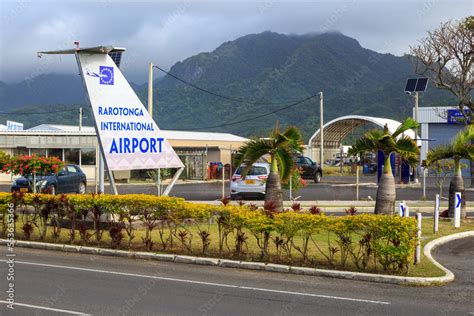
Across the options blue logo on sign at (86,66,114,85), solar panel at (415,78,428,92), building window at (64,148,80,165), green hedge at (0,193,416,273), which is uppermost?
solar panel at (415,78,428,92)

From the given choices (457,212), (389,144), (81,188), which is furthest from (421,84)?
(81,188)

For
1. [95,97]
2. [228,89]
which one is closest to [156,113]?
[228,89]

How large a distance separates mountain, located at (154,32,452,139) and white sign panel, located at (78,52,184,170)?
88.1m

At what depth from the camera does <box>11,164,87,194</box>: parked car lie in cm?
2481

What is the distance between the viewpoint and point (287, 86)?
492 feet

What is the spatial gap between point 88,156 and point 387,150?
27445 millimetres

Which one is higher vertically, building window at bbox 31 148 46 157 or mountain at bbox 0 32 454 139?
mountain at bbox 0 32 454 139

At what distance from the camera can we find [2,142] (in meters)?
39.0

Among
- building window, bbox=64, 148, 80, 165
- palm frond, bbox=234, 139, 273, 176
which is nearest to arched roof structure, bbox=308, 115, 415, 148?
building window, bbox=64, 148, 80, 165

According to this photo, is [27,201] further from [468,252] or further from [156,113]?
[156,113]

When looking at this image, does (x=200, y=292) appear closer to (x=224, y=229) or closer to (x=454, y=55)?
(x=224, y=229)

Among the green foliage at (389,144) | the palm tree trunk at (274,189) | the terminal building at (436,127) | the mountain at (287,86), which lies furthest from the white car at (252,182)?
the mountain at (287,86)

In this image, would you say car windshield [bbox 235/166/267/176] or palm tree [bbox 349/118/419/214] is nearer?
palm tree [bbox 349/118/419/214]

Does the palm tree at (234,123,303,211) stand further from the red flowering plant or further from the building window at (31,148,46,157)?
the building window at (31,148,46,157)
